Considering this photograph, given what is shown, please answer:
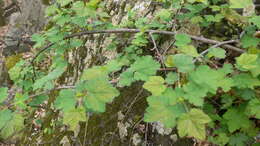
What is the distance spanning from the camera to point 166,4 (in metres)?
2.63

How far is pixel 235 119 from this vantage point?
1.87 m

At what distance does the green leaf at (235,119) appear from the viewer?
1846mm

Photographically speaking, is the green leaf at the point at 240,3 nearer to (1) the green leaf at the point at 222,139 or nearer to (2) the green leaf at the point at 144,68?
(2) the green leaf at the point at 144,68

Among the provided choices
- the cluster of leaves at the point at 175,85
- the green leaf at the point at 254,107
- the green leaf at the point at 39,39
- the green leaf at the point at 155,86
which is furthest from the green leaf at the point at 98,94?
the green leaf at the point at 39,39

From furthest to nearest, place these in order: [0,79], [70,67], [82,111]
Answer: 1. [0,79]
2. [70,67]
3. [82,111]

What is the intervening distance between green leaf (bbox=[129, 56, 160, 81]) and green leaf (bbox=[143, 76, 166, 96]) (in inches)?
4.1

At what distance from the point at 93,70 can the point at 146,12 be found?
5.70 feet

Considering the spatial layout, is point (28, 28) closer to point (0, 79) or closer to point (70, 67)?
point (0, 79)

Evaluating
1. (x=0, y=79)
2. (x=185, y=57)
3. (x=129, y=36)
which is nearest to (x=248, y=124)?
(x=185, y=57)

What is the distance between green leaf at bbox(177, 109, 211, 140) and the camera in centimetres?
124

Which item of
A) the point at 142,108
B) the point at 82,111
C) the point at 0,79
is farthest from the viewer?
the point at 0,79

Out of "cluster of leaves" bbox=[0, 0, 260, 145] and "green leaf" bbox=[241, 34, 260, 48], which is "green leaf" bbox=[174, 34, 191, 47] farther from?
"green leaf" bbox=[241, 34, 260, 48]

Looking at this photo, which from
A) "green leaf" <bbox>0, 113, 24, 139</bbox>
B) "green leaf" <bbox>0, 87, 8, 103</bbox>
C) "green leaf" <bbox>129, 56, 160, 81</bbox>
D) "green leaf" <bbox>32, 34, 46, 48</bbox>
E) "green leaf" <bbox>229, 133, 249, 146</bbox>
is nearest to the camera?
"green leaf" <bbox>129, 56, 160, 81</bbox>

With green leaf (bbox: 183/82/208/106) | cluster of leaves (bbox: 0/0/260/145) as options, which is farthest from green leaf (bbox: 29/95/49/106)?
green leaf (bbox: 183/82/208/106)
